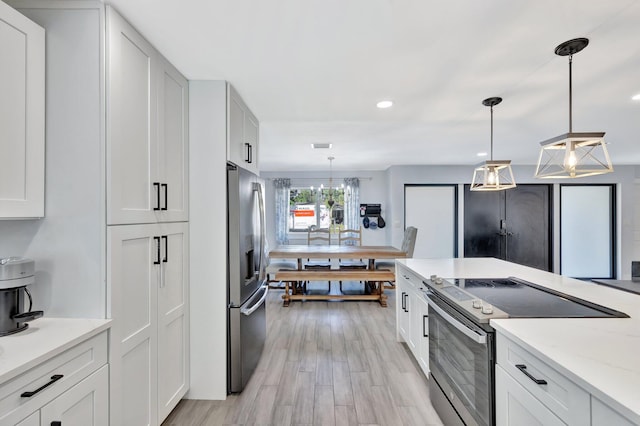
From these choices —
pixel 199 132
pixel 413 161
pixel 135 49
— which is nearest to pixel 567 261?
pixel 413 161

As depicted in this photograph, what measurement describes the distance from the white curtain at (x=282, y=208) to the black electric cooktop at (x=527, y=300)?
17.7 feet

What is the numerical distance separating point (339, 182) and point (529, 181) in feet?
13.2

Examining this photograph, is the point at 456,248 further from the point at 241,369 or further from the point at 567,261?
the point at 241,369

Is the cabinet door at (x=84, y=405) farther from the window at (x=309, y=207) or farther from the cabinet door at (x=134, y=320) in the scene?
the window at (x=309, y=207)

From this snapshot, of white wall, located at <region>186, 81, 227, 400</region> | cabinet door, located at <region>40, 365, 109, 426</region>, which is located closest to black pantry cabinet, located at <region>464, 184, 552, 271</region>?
white wall, located at <region>186, 81, 227, 400</region>

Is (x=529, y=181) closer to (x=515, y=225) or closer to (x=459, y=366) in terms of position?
(x=515, y=225)

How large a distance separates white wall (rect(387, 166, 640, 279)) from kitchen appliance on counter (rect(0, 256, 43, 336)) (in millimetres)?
5930

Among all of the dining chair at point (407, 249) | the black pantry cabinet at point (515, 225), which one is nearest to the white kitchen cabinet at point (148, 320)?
the dining chair at point (407, 249)

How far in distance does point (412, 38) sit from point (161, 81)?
149 centimetres

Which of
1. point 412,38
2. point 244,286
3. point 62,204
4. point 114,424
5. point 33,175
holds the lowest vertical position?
point 114,424

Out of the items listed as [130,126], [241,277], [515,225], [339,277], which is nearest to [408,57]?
[130,126]

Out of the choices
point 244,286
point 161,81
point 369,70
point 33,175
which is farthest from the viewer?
point 244,286

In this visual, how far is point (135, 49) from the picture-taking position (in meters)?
1.62

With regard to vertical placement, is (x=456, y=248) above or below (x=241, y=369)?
above
